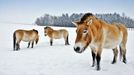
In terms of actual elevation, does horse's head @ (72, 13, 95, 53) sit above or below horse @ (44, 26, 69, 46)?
above

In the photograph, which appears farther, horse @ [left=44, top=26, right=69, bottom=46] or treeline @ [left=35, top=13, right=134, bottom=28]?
treeline @ [left=35, top=13, right=134, bottom=28]

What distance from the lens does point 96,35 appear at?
7.18 m

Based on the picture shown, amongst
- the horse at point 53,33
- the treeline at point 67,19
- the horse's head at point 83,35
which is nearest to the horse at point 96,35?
the horse's head at point 83,35

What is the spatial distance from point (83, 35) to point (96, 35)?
32.7 inches

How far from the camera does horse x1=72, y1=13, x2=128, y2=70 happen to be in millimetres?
6469

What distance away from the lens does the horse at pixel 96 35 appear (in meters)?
6.47

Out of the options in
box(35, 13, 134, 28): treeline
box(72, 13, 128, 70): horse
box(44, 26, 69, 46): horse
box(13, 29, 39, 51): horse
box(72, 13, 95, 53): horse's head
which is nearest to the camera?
box(72, 13, 95, 53): horse's head

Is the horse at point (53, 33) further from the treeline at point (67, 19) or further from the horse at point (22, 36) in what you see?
the treeline at point (67, 19)

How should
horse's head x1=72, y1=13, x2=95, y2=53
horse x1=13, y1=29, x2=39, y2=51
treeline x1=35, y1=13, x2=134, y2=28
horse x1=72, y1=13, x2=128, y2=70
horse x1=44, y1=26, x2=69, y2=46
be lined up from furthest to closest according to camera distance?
1. treeline x1=35, y1=13, x2=134, y2=28
2. horse x1=44, y1=26, x2=69, y2=46
3. horse x1=13, y1=29, x2=39, y2=51
4. horse x1=72, y1=13, x2=128, y2=70
5. horse's head x1=72, y1=13, x2=95, y2=53

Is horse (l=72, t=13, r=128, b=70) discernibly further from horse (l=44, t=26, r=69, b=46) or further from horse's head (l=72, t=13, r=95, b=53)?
horse (l=44, t=26, r=69, b=46)

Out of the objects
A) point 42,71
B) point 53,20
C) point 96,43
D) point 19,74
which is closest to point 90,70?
point 96,43

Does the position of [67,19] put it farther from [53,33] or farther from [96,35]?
[96,35]

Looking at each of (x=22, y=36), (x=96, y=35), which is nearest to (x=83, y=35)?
(x=96, y=35)

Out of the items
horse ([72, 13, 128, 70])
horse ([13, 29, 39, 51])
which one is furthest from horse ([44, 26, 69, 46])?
horse ([72, 13, 128, 70])
